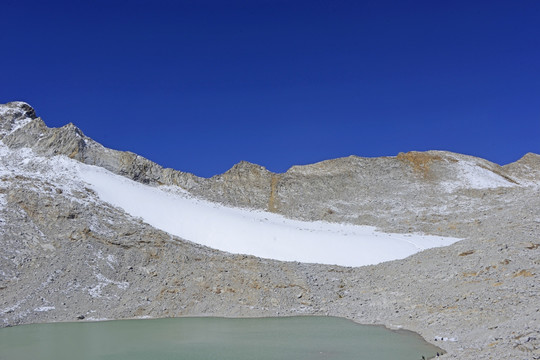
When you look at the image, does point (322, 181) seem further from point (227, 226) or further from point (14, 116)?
point (14, 116)

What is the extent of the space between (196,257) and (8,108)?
23.6m

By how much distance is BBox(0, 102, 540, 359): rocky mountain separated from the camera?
15.5 metres

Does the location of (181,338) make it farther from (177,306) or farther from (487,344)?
(487,344)

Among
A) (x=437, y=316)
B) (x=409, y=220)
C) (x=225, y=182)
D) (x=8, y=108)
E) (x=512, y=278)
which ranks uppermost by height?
(x=8, y=108)

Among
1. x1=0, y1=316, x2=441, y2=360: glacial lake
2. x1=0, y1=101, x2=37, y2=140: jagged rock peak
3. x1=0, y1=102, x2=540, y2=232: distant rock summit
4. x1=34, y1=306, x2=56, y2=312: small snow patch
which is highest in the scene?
x1=0, y1=101, x2=37, y2=140: jagged rock peak

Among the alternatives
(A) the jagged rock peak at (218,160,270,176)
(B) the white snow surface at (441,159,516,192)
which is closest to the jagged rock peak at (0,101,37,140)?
(A) the jagged rock peak at (218,160,270,176)

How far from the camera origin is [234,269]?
2234 cm

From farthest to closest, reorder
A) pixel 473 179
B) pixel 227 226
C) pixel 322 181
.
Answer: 1. pixel 322 181
2. pixel 473 179
3. pixel 227 226

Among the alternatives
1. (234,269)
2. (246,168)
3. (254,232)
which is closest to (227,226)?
(254,232)

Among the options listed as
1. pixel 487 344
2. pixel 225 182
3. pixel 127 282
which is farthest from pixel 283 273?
pixel 225 182

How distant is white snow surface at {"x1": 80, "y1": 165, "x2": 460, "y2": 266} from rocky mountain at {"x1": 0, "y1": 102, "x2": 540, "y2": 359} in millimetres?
1501

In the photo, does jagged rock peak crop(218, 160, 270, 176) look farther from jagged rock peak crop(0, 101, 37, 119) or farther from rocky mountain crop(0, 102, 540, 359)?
jagged rock peak crop(0, 101, 37, 119)

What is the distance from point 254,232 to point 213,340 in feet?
44.3

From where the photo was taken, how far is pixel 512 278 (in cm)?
1639
